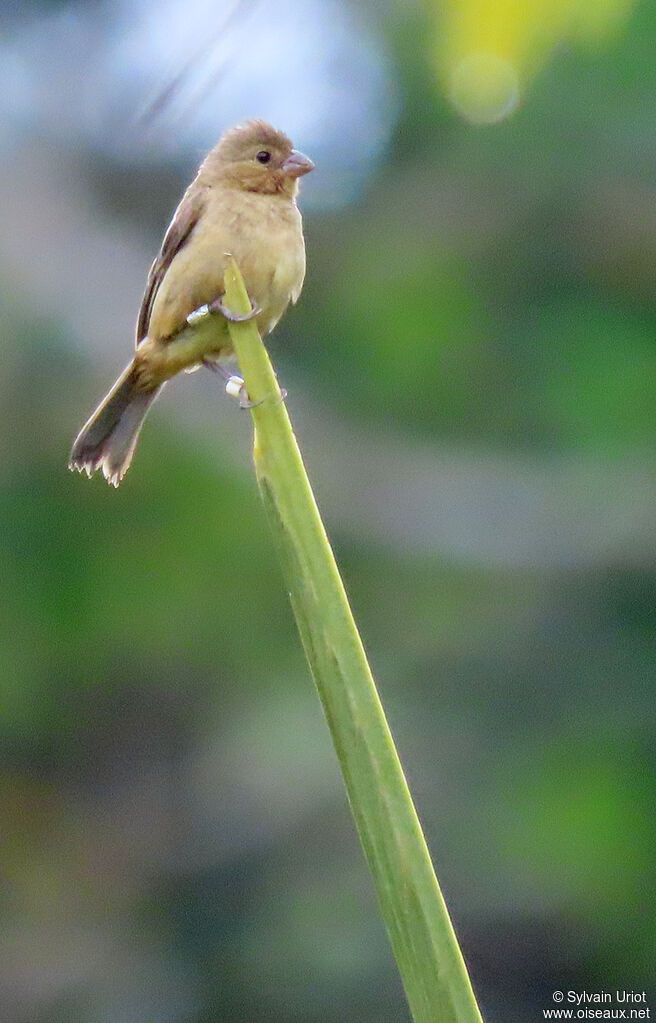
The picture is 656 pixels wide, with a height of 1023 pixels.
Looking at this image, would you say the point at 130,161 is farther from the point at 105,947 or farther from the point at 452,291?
the point at 105,947

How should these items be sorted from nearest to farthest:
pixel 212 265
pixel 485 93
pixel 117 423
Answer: pixel 212 265, pixel 117 423, pixel 485 93

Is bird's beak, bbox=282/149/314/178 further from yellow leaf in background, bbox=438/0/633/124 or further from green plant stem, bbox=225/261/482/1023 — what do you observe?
green plant stem, bbox=225/261/482/1023

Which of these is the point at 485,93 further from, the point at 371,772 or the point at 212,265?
the point at 371,772

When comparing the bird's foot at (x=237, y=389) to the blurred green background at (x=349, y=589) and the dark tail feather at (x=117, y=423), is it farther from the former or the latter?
the blurred green background at (x=349, y=589)

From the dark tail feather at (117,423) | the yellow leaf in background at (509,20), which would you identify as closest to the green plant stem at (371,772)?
the yellow leaf in background at (509,20)

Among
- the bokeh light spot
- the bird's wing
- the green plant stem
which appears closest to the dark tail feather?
the bird's wing

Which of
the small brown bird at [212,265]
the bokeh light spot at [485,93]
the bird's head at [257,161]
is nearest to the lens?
the small brown bird at [212,265]

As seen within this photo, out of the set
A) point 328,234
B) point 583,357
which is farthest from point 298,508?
point 328,234

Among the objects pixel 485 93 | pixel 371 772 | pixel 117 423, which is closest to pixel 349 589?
pixel 485 93
